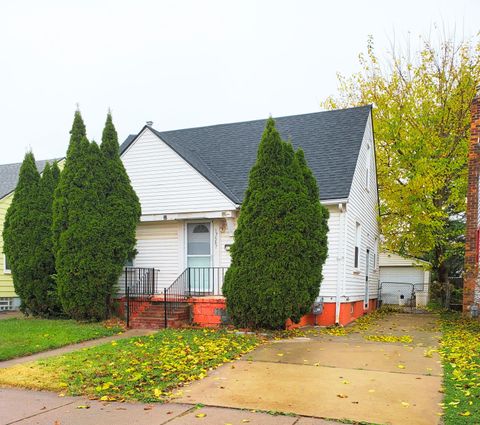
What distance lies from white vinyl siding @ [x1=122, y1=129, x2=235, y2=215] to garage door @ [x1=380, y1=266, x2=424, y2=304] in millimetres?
19062

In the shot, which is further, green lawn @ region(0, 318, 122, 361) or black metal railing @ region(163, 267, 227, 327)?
black metal railing @ region(163, 267, 227, 327)

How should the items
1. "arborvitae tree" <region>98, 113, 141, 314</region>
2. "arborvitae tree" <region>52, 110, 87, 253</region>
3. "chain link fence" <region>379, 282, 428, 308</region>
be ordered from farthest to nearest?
"chain link fence" <region>379, 282, 428, 308</region> < "arborvitae tree" <region>52, 110, 87, 253</region> < "arborvitae tree" <region>98, 113, 141, 314</region>

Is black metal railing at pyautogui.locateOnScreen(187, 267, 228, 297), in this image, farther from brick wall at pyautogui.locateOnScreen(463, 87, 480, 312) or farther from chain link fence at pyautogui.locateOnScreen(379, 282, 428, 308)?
chain link fence at pyautogui.locateOnScreen(379, 282, 428, 308)

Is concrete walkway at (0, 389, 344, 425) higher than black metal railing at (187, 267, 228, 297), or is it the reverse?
black metal railing at (187, 267, 228, 297)

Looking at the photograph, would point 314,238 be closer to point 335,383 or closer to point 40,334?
point 335,383

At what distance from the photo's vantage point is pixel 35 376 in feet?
22.4

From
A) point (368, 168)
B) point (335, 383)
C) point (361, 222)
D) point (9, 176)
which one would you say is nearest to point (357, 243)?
point (361, 222)

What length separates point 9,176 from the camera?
2111 centimetres

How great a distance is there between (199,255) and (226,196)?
2.09 meters

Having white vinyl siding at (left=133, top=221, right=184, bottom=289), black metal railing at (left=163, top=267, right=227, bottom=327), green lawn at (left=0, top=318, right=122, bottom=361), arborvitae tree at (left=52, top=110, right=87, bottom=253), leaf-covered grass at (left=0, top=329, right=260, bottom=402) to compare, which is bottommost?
green lawn at (left=0, top=318, right=122, bottom=361)

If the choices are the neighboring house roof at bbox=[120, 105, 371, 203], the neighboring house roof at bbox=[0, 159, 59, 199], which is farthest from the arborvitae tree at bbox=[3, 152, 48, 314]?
the neighboring house roof at bbox=[0, 159, 59, 199]

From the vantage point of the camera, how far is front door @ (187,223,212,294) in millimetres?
14202

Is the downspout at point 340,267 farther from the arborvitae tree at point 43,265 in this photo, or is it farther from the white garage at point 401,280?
the white garage at point 401,280

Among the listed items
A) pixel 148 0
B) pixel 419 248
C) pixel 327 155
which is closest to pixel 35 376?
pixel 148 0
